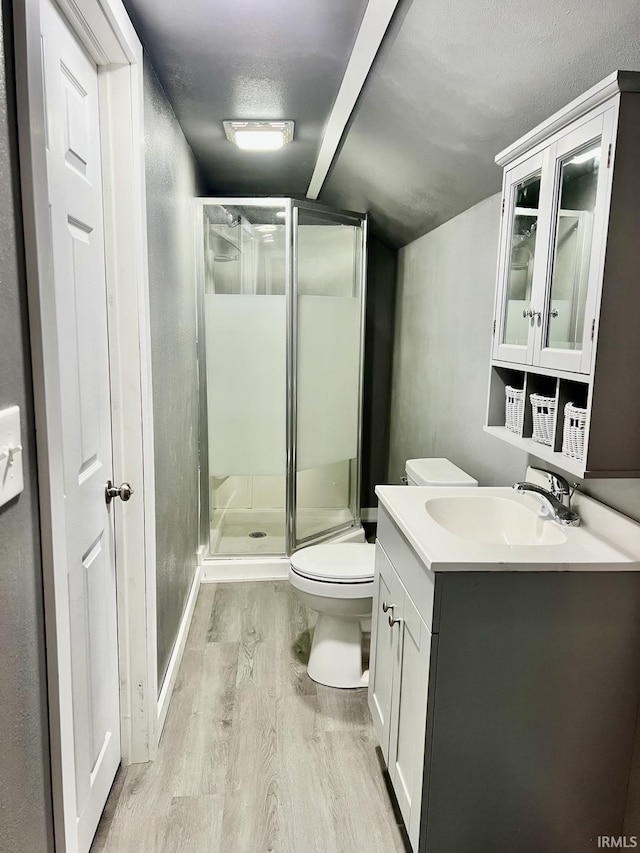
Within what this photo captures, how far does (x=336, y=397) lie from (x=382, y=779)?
7.05 ft

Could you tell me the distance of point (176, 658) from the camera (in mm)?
2365

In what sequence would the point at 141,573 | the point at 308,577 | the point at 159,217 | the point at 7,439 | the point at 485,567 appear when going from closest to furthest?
the point at 7,439 → the point at 485,567 → the point at 141,573 → the point at 159,217 → the point at 308,577

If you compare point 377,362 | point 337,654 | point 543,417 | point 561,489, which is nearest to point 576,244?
point 543,417

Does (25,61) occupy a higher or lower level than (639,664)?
higher

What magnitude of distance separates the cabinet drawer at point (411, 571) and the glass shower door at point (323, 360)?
1564mm

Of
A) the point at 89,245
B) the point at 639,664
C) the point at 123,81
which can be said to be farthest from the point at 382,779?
the point at 123,81

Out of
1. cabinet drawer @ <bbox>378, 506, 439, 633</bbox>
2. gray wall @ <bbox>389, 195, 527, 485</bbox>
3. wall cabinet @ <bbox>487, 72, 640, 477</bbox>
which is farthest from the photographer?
gray wall @ <bbox>389, 195, 527, 485</bbox>

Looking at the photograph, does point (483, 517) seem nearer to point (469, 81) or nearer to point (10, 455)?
point (469, 81)

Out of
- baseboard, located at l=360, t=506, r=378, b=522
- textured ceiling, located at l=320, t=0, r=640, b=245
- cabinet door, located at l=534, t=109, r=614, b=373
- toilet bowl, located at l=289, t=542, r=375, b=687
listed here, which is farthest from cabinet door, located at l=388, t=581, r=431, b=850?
baseboard, located at l=360, t=506, r=378, b=522

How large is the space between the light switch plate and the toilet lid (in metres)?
1.55

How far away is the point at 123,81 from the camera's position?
1635 millimetres

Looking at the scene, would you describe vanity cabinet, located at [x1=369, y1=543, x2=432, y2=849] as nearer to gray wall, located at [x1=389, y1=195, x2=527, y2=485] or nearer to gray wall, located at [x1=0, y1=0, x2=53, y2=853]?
gray wall, located at [x1=389, y1=195, x2=527, y2=485]

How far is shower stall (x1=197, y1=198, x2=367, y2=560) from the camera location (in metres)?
3.25

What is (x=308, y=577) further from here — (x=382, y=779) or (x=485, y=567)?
(x=485, y=567)
